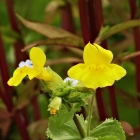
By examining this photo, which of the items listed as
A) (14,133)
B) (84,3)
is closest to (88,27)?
(84,3)

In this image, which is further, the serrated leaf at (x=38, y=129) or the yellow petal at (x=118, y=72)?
the serrated leaf at (x=38, y=129)

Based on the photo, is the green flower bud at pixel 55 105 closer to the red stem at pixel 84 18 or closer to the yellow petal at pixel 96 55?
the yellow petal at pixel 96 55

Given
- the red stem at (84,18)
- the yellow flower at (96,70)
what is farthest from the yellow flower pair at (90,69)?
the red stem at (84,18)

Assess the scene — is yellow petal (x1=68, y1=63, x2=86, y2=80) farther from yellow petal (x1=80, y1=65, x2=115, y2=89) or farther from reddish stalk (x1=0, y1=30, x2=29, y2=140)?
reddish stalk (x1=0, y1=30, x2=29, y2=140)

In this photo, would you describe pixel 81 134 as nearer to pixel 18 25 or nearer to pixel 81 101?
pixel 81 101

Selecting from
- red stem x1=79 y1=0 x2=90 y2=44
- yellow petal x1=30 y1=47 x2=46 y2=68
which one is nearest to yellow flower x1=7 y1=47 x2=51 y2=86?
yellow petal x1=30 y1=47 x2=46 y2=68

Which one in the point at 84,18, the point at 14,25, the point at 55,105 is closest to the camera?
the point at 55,105

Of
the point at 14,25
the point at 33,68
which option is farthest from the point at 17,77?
the point at 14,25

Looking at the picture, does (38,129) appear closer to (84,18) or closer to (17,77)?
(84,18)
